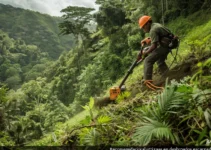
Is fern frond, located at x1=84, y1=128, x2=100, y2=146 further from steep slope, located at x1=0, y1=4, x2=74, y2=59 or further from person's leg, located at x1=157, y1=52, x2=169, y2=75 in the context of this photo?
Result: steep slope, located at x1=0, y1=4, x2=74, y2=59

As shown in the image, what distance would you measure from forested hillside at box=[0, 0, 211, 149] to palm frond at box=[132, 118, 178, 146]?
0.03 ft

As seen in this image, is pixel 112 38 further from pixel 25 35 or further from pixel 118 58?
pixel 25 35

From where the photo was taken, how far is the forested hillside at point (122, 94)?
9.55 ft

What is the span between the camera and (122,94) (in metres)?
5.30

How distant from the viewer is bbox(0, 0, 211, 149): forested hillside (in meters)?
2.91

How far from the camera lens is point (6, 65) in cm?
7250

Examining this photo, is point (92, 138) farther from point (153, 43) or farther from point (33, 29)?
point (33, 29)

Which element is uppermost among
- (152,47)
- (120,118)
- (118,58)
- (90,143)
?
(118,58)


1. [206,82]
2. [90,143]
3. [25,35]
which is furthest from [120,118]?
[25,35]

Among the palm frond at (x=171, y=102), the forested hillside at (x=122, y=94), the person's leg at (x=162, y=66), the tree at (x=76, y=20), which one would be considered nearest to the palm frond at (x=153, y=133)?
the forested hillside at (x=122, y=94)

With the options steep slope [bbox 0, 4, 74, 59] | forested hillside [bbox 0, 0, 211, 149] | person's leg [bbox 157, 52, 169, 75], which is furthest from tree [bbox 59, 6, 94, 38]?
steep slope [bbox 0, 4, 74, 59]

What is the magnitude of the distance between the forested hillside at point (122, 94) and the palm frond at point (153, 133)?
0.4 inches

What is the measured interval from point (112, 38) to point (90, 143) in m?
23.7

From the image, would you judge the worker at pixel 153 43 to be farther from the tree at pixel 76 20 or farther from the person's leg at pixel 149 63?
the tree at pixel 76 20
